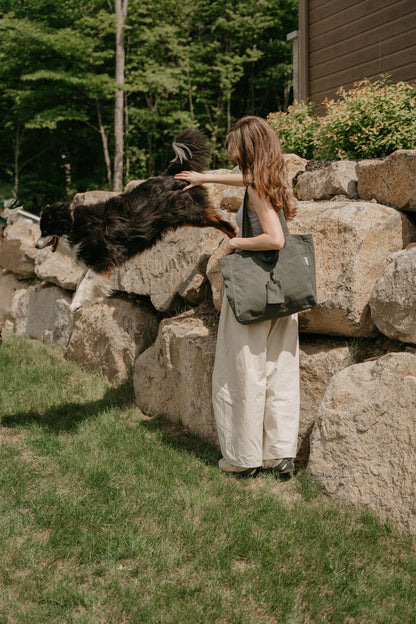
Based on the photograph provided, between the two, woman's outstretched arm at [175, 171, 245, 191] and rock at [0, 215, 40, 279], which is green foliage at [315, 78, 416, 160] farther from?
rock at [0, 215, 40, 279]

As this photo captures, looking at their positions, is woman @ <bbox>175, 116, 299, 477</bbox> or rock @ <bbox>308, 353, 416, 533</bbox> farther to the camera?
woman @ <bbox>175, 116, 299, 477</bbox>

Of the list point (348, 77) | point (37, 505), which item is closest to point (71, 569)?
point (37, 505)

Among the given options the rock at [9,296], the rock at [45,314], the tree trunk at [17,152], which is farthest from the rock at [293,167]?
the tree trunk at [17,152]

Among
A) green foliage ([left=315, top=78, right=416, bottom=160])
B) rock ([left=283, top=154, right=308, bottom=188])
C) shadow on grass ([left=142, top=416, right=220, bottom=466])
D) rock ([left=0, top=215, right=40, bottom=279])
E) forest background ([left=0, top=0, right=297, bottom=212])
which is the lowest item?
shadow on grass ([left=142, top=416, right=220, bottom=466])

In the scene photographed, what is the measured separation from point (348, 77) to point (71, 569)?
775 centimetres

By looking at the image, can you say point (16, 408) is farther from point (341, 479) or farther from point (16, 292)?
point (16, 292)

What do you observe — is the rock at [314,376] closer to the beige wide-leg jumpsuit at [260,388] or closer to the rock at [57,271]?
the beige wide-leg jumpsuit at [260,388]

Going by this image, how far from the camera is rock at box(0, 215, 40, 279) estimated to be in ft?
25.4

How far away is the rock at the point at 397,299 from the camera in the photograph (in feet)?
10.4

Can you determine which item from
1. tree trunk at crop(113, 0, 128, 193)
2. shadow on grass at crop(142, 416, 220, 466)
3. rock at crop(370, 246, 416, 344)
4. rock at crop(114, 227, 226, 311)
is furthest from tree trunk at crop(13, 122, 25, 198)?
rock at crop(370, 246, 416, 344)

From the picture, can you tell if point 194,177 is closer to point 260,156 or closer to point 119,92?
point 260,156

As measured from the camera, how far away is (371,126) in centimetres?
514

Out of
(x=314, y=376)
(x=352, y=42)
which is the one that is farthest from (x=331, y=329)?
(x=352, y=42)

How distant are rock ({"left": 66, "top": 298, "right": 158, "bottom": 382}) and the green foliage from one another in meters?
2.59
